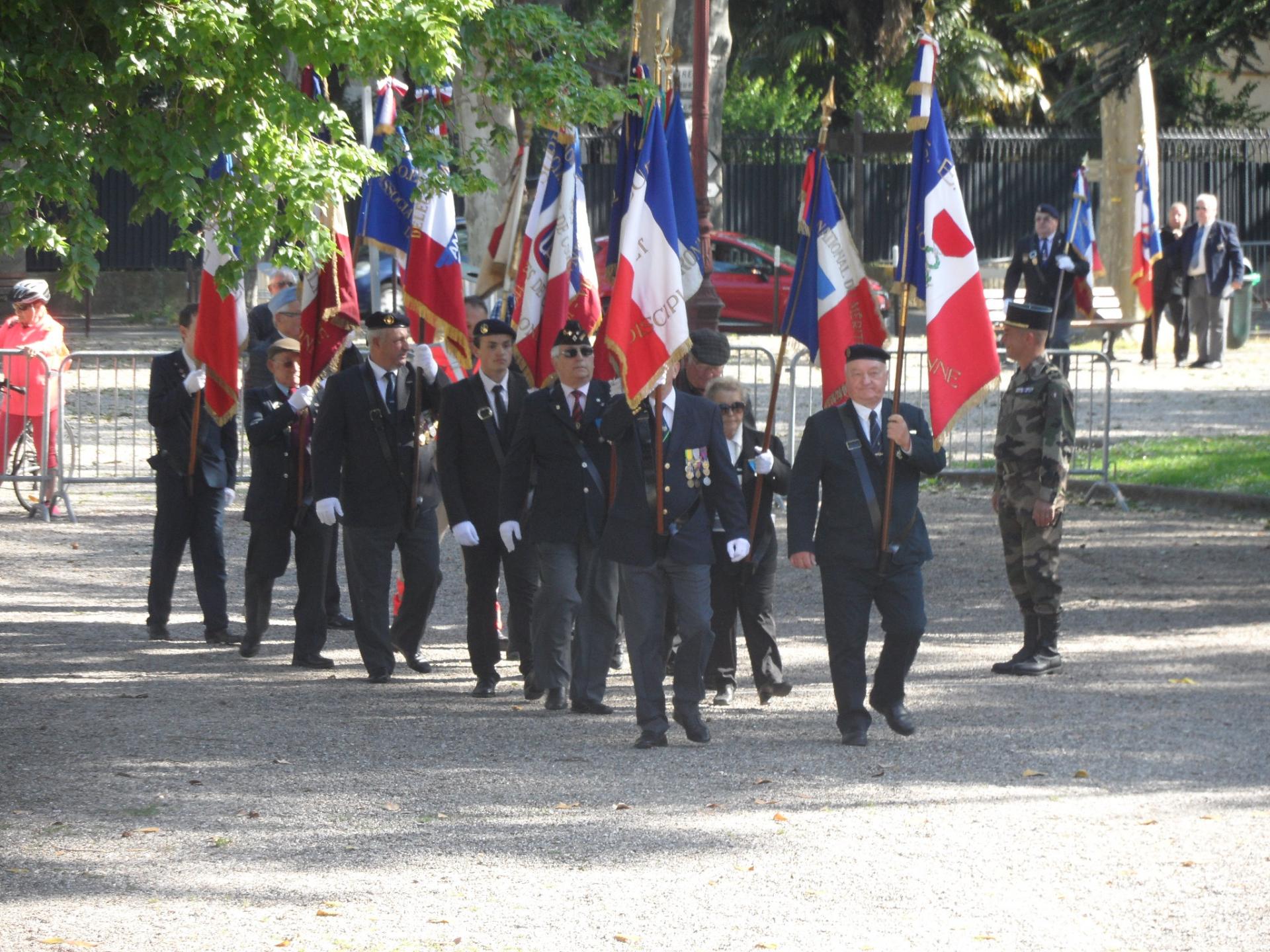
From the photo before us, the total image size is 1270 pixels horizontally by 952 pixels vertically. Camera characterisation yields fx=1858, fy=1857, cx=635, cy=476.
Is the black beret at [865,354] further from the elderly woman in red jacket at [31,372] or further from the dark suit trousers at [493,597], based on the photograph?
the elderly woman in red jacket at [31,372]

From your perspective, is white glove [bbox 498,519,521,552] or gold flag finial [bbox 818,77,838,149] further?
gold flag finial [bbox 818,77,838,149]

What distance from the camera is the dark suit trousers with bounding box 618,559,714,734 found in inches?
338

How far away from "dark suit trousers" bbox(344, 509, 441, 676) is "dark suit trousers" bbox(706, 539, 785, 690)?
164 cm

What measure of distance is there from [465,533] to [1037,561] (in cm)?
313

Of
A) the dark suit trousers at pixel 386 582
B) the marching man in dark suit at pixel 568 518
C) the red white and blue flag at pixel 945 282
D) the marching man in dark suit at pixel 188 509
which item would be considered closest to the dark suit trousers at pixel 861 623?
A: the red white and blue flag at pixel 945 282

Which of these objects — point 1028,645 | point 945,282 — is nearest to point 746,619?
point 1028,645

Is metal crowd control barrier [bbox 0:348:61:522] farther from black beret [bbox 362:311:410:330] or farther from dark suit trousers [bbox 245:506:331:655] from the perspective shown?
black beret [bbox 362:311:410:330]

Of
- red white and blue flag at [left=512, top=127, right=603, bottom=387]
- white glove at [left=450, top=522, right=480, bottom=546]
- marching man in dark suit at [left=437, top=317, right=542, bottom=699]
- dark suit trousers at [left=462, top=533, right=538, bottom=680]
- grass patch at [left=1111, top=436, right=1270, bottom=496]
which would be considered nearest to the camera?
white glove at [left=450, top=522, right=480, bottom=546]

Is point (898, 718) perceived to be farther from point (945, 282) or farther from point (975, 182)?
point (975, 182)

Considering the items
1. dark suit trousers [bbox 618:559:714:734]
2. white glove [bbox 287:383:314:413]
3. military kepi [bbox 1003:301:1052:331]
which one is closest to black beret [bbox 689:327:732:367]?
dark suit trousers [bbox 618:559:714:734]

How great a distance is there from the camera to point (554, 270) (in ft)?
35.4

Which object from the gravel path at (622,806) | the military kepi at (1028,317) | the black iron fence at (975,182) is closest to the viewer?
the gravel path at (622,806)

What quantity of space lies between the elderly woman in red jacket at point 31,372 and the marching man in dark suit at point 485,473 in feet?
21.1

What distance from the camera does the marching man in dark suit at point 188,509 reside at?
1108 cm
